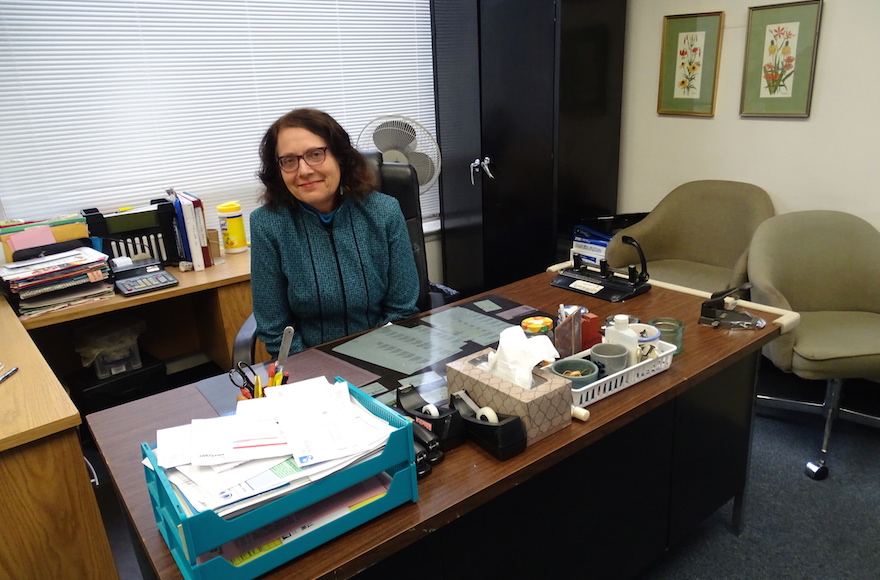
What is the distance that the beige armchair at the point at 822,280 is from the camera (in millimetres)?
2207

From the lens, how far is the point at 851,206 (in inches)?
104

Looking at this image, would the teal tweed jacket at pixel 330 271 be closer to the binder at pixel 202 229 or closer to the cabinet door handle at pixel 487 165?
the binder at pixel 202 229

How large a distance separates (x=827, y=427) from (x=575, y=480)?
143cm

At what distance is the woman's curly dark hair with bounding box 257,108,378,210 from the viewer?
5.78ft

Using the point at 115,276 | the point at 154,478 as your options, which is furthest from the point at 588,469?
the point at 115,276

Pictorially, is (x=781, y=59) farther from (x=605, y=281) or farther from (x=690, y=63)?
(x=605, y=281)

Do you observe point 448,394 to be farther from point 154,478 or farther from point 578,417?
point 154,478

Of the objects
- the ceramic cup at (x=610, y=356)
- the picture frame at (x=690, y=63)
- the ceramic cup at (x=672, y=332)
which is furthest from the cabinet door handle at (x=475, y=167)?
the ceramic cup at (x=610, y=356)

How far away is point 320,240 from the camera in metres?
1.84

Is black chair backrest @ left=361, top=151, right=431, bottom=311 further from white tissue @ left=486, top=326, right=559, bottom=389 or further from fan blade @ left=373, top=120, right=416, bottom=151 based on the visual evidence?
white tissue @ left=486, top=326, right=559, bottom=389

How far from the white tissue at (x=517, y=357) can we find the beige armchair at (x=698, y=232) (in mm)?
1771

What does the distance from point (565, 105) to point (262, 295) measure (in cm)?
185

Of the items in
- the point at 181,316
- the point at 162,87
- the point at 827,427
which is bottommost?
the point at 827,427

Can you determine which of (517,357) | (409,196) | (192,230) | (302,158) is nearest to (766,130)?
(409,196)
